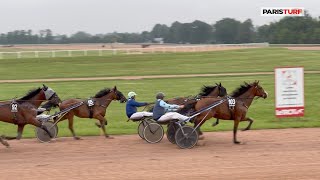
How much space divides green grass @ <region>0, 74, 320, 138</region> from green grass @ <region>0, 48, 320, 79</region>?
681 cm

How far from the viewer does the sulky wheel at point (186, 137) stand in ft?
38.6

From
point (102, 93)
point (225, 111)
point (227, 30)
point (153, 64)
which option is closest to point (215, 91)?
point (225, 111)

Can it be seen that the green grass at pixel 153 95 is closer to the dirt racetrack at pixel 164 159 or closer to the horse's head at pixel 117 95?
the horse's head at pixel 117 95

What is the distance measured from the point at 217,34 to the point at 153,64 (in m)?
50.7

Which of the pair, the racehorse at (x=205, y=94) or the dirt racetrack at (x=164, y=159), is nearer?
the dirt racetrack at (x=164, y=159)

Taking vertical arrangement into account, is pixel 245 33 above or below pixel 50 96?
above

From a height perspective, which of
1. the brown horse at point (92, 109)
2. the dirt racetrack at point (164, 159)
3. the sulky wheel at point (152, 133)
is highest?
the brown horse at point (92, 109)

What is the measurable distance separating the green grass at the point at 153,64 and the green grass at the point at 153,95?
268 inches

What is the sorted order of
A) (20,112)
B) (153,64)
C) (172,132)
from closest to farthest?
1. (20,112)
2. (172,132)
3. (153,64)

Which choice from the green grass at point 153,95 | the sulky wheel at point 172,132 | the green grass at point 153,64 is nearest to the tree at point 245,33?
the green grass at point 153,64

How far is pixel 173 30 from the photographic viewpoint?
10656 centimetres

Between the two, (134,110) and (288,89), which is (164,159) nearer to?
(134,110)

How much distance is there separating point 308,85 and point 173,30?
8051 cm

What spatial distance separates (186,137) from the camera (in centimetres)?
1178
